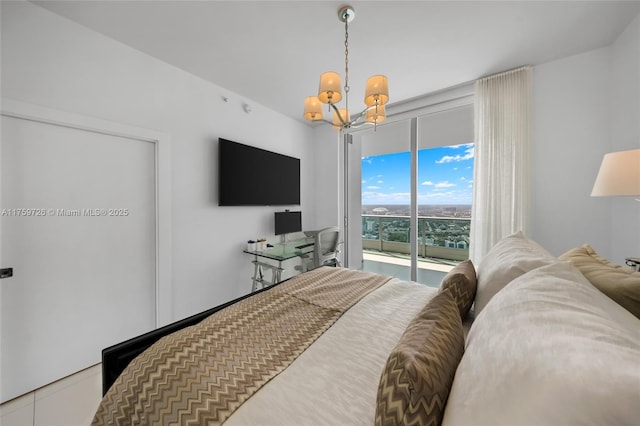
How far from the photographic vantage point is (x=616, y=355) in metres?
0.42

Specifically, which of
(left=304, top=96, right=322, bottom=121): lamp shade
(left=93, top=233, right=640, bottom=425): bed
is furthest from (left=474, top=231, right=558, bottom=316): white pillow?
(left=304, top=96, right=322, bottom=121): lamp shade

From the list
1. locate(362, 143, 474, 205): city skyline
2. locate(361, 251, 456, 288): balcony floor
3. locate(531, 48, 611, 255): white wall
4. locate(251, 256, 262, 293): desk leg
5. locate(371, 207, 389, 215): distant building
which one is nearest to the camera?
locate(531, 48, 611, 255): white wall

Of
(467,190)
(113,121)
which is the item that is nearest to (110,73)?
(113,121)

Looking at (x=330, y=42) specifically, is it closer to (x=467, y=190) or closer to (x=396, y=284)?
(x=396, y=284)

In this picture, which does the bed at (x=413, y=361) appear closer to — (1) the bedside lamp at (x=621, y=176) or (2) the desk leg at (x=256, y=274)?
(1) the bedside lamp at (x=621, y=176)

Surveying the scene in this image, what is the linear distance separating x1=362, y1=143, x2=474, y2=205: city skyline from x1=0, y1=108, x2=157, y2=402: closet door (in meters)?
3.17

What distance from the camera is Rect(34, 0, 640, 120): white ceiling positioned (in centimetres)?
171

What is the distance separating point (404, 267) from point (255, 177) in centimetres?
276

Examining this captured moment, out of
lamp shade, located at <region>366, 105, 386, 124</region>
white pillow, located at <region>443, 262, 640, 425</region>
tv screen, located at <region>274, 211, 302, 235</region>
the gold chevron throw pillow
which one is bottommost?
the gold chevron throw pillow

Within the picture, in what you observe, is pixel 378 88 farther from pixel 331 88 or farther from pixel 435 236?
pixel 435 236

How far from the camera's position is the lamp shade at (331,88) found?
1.54 metres

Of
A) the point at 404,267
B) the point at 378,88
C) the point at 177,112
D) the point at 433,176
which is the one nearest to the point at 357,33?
the point at 378,88

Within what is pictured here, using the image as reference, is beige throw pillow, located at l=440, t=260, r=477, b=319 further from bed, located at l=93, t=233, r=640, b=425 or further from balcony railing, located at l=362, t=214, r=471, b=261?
balcony railing, located at l=362, t=214, r=471, b=261

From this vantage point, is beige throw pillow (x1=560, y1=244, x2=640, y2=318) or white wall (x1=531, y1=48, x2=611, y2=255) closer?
beige throw pillow (x1=560, y1=244, x2=640, y2=318)
